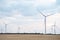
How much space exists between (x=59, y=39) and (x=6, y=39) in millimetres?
9929

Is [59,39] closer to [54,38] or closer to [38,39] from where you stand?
[54,38]

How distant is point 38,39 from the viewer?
133 ft

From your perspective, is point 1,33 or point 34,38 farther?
point 1,33

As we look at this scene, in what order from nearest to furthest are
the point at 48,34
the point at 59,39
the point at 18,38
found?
the point at 59,39
the point at 18,38
the point at 48,34

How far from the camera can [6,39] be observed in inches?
1558

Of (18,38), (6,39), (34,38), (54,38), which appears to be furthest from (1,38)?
(54,38)

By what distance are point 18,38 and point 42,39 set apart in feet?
16.7

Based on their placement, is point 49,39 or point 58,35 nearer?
point 49,39

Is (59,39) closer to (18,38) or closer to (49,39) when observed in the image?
(49,39)

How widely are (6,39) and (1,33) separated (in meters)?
7.32

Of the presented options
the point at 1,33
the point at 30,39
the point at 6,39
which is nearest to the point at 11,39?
the point at 6,39

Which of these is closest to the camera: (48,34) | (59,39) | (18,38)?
(59,39)

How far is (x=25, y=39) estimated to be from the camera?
4044cm

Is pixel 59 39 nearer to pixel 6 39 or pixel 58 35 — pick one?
pixel 58 35
